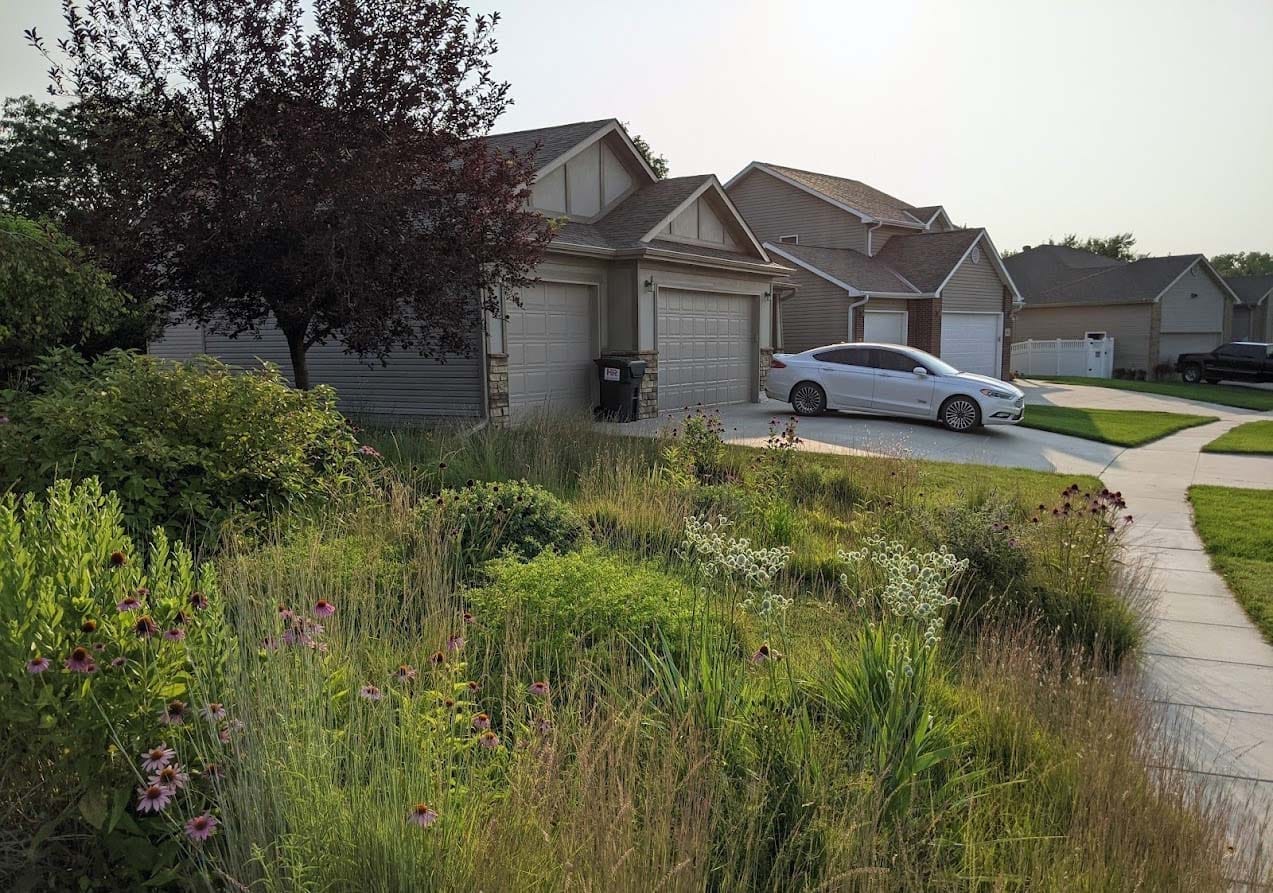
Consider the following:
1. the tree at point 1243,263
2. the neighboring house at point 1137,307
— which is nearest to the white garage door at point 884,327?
the neighboring house at point 1137,307

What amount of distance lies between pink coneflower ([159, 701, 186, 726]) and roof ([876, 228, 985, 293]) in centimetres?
2705

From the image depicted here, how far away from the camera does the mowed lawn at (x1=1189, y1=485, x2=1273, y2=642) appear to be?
6.62 metres

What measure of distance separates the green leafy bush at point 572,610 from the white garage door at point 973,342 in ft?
84.5

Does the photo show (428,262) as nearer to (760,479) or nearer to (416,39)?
Result: (416,39)

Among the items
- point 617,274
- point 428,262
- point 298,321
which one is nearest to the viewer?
point 428,262

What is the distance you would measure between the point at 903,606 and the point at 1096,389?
29.2 meters

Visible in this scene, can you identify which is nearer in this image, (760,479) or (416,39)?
(760,479)

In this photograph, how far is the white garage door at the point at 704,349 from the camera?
18422 millimetres

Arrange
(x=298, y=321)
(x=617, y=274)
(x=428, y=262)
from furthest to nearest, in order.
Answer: (x=617, y=274) → (x=298, y=321) → (x=428, y=262)

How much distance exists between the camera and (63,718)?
2646 millimetres

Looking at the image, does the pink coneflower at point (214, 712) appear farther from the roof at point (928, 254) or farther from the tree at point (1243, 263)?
the tree at point (1243, 263)

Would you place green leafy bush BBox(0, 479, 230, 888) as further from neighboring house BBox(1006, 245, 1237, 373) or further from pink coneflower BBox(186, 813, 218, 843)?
neighboring house BBox(1006, 245, 1237, 373)

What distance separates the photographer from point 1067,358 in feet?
126

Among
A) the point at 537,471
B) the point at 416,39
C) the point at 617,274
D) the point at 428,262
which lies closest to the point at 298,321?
the point at 428,262
